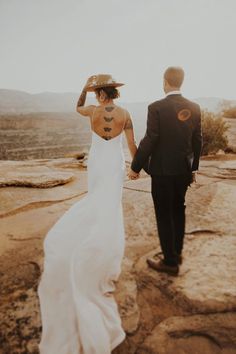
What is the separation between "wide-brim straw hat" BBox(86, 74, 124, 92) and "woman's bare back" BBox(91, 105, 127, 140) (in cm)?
18

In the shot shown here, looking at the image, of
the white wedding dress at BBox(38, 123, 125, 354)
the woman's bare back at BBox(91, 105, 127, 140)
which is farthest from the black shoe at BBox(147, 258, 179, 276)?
the woman's bare back at BBox(91, 105, 127, 140)

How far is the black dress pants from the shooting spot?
2.49 metres

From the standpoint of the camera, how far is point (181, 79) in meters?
2.38

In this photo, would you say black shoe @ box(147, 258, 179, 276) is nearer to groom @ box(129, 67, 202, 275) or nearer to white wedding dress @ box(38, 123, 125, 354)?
groom @ box(129, 67, 202, 275)

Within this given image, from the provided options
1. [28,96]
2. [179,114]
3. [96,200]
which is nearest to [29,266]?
[96,200]

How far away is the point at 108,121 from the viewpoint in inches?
95.7

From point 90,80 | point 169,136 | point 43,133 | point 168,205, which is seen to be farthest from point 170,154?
point 43,133

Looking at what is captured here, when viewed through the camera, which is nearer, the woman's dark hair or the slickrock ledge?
the slickrock ledge

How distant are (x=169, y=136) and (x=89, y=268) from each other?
1.21 m

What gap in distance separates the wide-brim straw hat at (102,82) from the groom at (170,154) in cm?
35

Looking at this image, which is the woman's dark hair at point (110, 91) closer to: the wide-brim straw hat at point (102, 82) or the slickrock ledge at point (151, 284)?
the wide-brim straw hat at point (102, 82)

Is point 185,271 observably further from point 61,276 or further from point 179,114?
point 179,114

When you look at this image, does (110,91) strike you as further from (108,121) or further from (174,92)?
(174,92)

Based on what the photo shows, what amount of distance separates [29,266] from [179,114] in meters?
1.91
